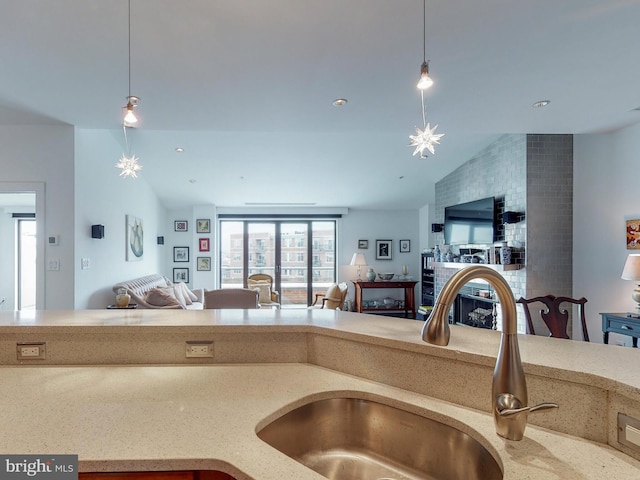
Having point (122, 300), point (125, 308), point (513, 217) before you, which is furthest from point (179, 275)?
point (513, 217)

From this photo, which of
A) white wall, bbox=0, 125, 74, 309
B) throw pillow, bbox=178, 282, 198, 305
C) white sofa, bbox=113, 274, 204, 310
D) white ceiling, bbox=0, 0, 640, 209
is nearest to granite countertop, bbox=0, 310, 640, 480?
white ceiling, bbox=0, 0, 640, 209

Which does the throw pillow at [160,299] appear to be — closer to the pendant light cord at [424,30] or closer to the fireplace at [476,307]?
the pendant light cord at [424,30]

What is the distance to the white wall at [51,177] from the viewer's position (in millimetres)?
3383

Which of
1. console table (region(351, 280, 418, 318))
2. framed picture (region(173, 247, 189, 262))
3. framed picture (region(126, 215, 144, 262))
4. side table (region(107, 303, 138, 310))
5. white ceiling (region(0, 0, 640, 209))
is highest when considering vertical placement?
white ceiling (region(0, 0, 640, 209))

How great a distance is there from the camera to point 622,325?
303cm

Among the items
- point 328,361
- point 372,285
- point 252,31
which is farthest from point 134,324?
point 372,285

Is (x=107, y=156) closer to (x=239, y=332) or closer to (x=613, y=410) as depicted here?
(x=239, y=332)

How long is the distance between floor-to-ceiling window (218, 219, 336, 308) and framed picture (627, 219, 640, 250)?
500 centimetres

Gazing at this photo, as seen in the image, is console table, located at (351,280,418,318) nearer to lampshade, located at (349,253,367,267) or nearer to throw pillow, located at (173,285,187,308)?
lampshade, located at (349,253,367,267)

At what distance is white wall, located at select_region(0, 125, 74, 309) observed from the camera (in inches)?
133

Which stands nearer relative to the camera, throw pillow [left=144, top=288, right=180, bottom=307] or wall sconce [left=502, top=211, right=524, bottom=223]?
wall sconce [left=502, top=211, right=524, bottom=223]

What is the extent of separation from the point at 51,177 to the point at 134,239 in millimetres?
1874

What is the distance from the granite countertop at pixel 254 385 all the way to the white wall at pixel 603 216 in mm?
3476

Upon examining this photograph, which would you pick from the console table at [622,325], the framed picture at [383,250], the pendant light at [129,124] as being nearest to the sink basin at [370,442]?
the pendant light at [129,124]
